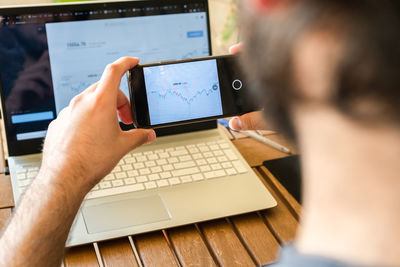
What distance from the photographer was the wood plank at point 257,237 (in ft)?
2.36

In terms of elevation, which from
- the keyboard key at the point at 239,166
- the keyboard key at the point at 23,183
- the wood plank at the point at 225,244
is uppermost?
the keyboard key at the point at 23,183

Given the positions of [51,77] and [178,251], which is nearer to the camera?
[178,251]

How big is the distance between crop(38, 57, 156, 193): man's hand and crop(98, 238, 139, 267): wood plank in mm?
117

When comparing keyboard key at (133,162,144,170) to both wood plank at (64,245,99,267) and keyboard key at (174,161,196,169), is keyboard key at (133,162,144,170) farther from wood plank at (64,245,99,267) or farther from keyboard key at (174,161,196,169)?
wood plank at (64,245,99,267)

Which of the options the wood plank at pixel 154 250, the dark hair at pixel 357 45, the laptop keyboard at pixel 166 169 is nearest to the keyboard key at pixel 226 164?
the laptop keyboard at pixel 166 169

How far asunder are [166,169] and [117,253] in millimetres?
213

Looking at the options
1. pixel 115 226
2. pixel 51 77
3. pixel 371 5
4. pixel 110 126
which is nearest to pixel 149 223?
pixel 115 226

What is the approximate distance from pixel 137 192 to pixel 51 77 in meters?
0.29

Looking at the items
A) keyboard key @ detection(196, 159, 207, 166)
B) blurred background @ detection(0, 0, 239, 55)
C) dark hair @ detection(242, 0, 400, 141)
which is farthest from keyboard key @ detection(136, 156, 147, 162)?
dark hair @ detection(242, 0, 400, 141)

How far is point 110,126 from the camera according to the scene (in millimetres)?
669

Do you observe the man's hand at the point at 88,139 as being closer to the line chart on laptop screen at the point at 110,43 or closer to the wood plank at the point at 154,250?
the wood plank at the point at 154,250

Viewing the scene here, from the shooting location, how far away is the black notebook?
0.88m

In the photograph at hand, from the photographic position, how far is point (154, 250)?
733mm

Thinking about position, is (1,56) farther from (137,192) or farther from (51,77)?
(137,192)
